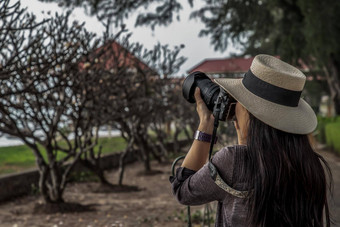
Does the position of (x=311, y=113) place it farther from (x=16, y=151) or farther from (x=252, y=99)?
(x=16, y=151)

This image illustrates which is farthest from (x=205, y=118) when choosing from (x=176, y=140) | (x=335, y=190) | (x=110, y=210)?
(x=176, y=140)

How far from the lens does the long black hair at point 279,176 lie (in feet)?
6.21

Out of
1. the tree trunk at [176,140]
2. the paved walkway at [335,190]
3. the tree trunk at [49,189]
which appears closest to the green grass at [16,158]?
the tree trunk at [176,140]

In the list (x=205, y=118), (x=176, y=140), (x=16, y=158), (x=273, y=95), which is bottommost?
(x=176, y=140)

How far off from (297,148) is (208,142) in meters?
0.38

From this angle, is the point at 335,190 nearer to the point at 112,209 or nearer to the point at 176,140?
the point at 112,209

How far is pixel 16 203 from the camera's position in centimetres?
792

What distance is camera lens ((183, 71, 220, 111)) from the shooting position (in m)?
2.17

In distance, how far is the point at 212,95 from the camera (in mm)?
2164

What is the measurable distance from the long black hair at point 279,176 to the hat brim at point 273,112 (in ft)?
0.12

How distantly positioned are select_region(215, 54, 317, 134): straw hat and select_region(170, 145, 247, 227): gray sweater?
0.58ft

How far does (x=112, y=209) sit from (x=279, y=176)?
19.0ft

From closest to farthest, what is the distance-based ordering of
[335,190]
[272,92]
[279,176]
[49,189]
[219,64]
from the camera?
1. [279,176]
2. [272,92]
3. [49,189]
4. [335,190]
5. [219,64]

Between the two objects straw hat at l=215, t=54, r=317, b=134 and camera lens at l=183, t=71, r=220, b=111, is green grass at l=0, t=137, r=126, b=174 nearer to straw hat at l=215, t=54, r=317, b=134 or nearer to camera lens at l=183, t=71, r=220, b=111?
camera lens at l=183, t=71, r=220, b=111
